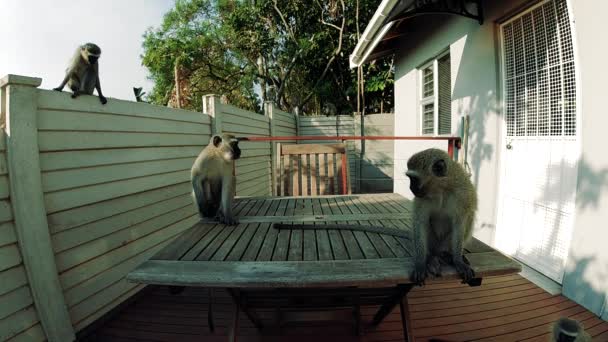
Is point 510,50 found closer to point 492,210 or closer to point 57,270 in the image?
point 492,210

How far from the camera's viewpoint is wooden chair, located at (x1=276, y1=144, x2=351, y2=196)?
3.97m

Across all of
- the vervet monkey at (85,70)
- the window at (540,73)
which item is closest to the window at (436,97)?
the window at (540,73)

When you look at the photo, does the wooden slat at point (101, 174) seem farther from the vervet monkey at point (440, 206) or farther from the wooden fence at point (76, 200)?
the vervet monkey at point (440, 206)

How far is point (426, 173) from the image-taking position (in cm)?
162

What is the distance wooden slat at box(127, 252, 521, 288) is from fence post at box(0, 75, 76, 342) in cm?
103

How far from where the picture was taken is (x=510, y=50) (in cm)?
337

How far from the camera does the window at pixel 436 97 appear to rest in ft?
16.1

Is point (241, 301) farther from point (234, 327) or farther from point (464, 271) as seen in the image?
point (464, 271)

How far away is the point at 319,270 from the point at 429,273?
55cm

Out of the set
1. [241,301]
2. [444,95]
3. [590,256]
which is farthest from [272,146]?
[590,256]

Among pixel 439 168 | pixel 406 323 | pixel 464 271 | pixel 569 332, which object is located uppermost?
pixel 439 168

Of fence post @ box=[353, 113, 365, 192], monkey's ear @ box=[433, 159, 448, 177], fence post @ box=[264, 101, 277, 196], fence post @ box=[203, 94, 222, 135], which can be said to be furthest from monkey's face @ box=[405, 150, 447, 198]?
fence post @ box=[353, 113, 365, 192]

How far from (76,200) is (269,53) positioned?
12866 millimetres

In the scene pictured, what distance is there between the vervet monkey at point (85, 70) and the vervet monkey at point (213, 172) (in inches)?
49.7
